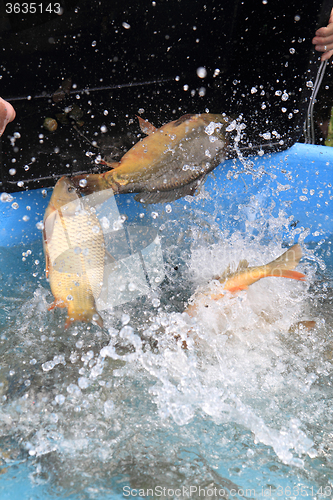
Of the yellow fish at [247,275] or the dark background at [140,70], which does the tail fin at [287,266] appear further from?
the dark background at [140,70]

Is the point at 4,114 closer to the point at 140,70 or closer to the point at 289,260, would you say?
the point at 140,70

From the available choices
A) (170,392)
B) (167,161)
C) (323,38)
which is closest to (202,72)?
(323,38)

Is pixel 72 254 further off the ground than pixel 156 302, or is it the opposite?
pixel 72 254

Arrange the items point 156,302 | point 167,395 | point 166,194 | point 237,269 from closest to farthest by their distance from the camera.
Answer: point 167,395 → point 237,269 → point 166,194 → point 156,302

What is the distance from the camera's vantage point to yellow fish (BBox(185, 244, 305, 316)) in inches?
68.7

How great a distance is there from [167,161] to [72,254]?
2.09 feet

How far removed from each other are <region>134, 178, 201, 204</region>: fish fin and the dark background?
55cm

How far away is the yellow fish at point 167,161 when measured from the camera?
183 centimetres

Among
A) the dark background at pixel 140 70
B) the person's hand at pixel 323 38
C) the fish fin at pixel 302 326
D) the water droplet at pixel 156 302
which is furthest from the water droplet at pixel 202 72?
the fish fin at pixel 302 326

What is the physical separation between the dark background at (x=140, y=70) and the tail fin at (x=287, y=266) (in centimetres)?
87

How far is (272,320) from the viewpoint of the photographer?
1.98 m

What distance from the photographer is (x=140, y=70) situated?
255 centimetres

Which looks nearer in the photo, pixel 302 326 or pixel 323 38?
pixel 302 326

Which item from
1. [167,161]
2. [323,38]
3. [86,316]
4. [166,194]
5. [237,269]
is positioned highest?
[323,38]
